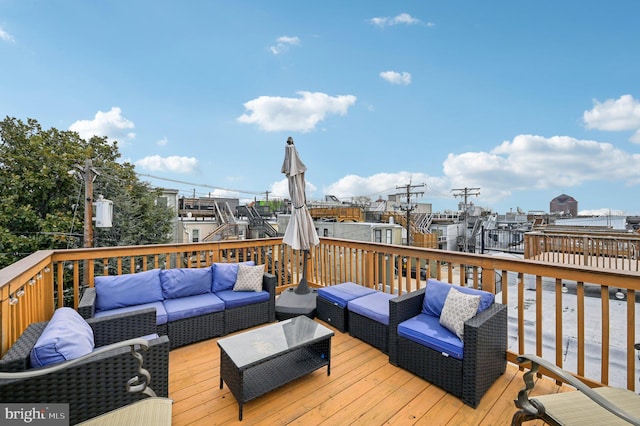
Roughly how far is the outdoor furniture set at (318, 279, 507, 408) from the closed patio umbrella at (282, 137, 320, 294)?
1378 millimetres

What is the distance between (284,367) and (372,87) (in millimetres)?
9389

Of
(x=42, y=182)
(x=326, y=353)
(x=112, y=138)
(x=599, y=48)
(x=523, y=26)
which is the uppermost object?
(x=523, y=26)

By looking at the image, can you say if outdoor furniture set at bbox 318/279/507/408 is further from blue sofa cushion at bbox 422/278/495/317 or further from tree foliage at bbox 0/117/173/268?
tree foliage at bbox 0/117/173/268

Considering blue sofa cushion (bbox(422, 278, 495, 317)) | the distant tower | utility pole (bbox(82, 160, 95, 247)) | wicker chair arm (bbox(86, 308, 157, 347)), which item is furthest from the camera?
the distant tower

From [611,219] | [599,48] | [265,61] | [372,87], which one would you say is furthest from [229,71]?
[611,219]

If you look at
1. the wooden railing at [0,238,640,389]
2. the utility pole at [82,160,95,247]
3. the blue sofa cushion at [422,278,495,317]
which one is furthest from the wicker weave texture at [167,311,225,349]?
the utility pole at [82,160,95,247]

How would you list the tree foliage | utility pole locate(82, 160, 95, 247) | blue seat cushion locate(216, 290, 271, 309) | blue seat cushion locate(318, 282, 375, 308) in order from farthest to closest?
the tree foliage
utility pole locate(82, 160, 95, 247)
blue seat cushion locate(318, 282, 375, 308)
blue seat cushion locate(216, 290, 271, 309)

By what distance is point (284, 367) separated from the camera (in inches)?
96.0

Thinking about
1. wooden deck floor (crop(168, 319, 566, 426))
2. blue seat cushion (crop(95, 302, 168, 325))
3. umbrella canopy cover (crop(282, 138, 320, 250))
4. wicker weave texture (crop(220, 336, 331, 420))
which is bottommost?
wooden deck floor (crop(168, 319, 566, 426))

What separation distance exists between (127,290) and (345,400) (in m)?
2.64

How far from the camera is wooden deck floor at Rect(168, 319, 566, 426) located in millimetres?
2014

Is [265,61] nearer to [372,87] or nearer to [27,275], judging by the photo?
[372,87]

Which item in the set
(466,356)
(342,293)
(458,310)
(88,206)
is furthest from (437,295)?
(88,206)

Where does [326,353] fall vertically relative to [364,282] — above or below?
below
